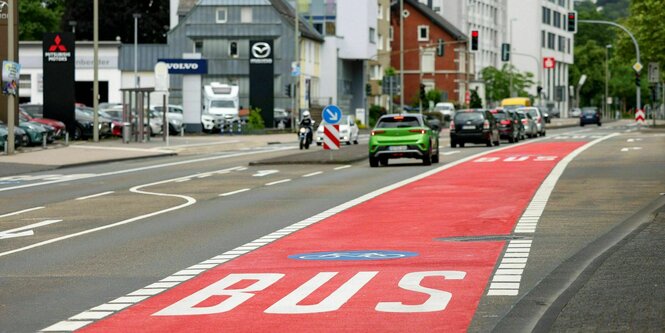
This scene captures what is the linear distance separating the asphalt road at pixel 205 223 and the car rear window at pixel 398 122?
3.94 feet

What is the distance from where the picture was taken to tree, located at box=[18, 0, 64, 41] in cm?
12756

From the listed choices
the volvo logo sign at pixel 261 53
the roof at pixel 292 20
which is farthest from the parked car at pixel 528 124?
the roof at pixel 292 20

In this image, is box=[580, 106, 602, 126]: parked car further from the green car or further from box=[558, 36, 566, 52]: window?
box=[558, 36, 566, 52]: window

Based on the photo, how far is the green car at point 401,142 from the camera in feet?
137

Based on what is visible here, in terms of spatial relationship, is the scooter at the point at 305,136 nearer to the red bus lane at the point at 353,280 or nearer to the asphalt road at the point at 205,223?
the asphalt road at the point at 205,223

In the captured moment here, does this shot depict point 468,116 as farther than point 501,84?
No

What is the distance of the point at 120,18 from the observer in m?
115

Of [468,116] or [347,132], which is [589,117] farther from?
[468,116]

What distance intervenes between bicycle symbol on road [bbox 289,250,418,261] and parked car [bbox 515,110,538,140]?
57336 mm

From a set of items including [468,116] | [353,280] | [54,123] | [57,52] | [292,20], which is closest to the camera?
[353,280]

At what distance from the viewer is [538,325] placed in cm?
948

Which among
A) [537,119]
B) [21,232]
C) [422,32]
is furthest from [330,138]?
[422,32]

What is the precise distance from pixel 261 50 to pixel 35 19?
44779 mm

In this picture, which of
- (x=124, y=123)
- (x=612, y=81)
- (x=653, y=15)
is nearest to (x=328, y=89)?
(x=653, y=15)
